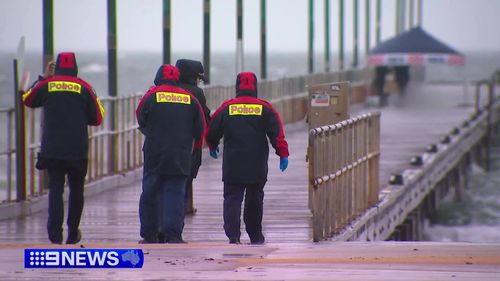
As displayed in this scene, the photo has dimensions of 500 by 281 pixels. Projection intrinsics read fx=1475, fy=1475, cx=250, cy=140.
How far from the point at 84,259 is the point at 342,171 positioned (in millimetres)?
5756

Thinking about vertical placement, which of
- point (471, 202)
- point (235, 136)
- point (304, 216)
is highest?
point (235, 136)

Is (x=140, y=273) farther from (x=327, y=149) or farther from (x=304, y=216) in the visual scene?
(x=304, y=216)

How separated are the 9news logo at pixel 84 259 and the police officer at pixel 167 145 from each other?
2197 millimetres

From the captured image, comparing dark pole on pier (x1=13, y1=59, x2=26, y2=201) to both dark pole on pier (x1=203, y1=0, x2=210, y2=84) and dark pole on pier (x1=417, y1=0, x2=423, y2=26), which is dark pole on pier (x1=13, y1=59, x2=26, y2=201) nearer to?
dark pole on pier (x1=203, y1=0, x2=210, y2=84)

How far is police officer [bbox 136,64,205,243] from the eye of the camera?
1289cm

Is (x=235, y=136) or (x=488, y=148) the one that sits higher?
(x=235, y=136)

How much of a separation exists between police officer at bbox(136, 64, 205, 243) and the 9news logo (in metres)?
2.20

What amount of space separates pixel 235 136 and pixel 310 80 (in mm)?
27066

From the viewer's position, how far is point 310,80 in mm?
40094

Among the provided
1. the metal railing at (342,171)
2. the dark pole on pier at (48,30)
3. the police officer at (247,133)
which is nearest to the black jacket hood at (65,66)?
the police officer at (247,133)

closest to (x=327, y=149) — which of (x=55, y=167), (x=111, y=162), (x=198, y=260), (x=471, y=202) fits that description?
(x=55, y=167)

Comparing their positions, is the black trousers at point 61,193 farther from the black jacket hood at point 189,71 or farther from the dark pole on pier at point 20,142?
the dark pole on pier at point 20,142

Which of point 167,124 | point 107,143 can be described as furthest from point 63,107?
point 107,143

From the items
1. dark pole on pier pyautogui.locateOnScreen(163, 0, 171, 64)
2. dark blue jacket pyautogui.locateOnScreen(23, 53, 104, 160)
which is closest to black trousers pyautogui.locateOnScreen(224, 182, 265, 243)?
dark blue jacket pyautogui.locateOnScreen(23, 53, 104, 160)
